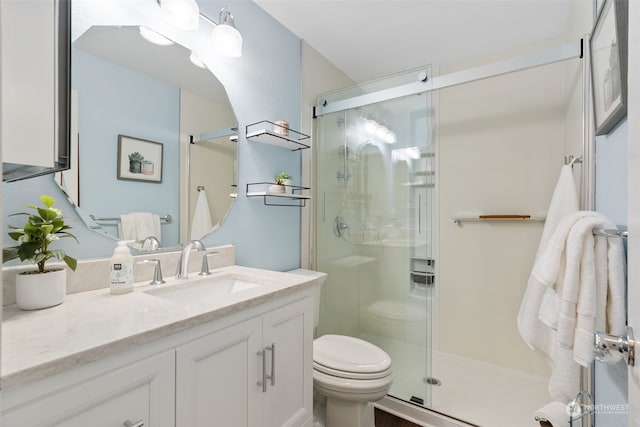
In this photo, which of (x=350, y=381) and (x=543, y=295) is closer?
(x=543, y=295)

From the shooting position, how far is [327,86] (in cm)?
242

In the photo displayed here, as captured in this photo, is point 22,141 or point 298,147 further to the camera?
point 298,147

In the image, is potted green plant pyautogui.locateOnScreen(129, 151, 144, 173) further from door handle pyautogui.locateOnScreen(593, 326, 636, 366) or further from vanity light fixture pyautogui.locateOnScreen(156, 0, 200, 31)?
door handle pyautogui.locateOnScreen(593, 326, 636, 366)

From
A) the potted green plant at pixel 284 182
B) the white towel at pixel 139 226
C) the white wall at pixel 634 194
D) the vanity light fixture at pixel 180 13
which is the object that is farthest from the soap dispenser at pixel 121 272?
the white wall at pixel 634 194

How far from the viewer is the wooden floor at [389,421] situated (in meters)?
1.76

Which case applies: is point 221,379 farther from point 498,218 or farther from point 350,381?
point 498,218

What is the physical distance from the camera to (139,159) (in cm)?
127

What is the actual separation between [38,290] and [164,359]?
436mm

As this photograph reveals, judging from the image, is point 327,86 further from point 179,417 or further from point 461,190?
point 179,417

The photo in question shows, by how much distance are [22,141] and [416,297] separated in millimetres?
1895

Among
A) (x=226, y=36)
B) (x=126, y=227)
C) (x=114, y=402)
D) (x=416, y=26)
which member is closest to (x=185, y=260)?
(x=126, y=227)

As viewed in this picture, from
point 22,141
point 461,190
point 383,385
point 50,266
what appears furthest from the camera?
point 461,190

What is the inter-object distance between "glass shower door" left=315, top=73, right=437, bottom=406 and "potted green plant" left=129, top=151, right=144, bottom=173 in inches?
48.6

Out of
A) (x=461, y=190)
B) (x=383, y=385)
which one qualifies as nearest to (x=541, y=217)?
(x=461, y=190)
